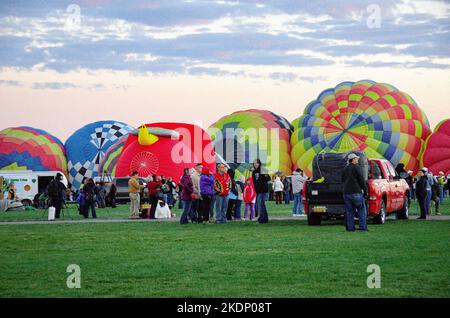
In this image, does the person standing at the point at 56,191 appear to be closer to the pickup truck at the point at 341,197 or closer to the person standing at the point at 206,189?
the person standing at the point at 206,189

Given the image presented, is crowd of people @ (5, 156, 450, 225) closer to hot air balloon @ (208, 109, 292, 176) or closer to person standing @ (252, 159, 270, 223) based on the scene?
person standing @ (252, 159, 270, 223)

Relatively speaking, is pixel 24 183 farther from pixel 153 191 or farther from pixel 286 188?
pixel 153 191

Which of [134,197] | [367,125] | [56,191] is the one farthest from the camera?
[367,125]

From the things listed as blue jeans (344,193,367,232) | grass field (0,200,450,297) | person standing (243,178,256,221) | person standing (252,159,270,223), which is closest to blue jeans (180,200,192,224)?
person standing (252,159,270,223)

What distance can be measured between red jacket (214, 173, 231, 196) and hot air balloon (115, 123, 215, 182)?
21445 millimetres

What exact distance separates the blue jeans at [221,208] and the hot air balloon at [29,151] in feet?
126

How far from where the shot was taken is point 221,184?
2595 centimetres

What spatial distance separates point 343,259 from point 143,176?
33869mm

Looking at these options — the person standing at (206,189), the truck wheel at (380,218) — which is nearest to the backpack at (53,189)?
the person standing at (206,189)

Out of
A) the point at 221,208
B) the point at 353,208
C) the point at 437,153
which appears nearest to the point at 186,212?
the point at 221,208

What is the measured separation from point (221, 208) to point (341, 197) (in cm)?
399

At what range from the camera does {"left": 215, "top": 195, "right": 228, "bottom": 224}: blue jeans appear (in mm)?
26172

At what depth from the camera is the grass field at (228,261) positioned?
37.6 ft

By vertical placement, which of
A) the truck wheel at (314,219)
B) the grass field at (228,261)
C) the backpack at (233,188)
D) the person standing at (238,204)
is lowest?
the grass field at (228,261)
